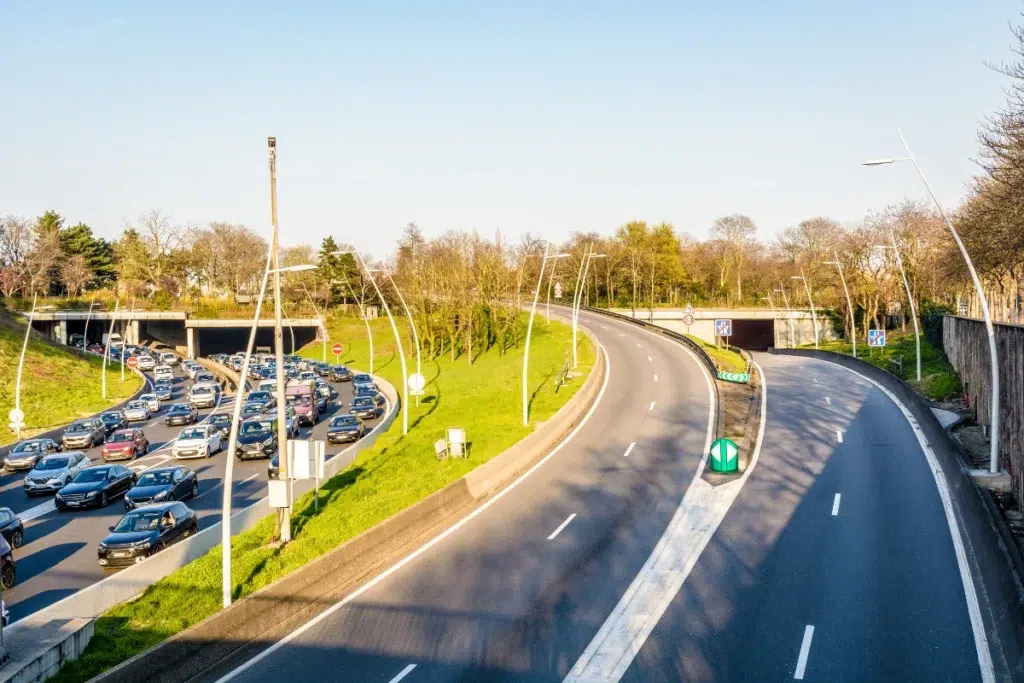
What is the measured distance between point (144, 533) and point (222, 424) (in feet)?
94.1

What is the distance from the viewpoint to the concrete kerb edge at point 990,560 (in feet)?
55.5

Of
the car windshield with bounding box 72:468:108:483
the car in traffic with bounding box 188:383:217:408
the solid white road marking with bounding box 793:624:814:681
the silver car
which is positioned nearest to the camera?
the solid white road marking with bounding box 793:624:814:681

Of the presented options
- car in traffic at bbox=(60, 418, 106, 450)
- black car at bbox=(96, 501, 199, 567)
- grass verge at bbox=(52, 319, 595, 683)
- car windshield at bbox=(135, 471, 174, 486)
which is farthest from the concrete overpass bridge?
black car at bbox=(96, 501, 199, 567)

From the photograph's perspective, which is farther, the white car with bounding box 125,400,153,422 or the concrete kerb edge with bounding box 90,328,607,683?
the white car with bounding box 125,400,153,422

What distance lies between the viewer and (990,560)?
20750mm

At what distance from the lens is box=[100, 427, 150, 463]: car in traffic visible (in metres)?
45.2

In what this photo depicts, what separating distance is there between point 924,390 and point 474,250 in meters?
53.3

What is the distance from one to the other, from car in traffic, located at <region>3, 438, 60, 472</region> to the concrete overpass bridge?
49833 mm

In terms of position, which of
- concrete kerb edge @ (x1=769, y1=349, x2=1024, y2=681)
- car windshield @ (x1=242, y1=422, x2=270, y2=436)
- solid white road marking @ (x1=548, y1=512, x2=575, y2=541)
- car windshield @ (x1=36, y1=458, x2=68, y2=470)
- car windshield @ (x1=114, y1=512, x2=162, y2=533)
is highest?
concrete kerb edge @ (x1=769, y1=349, x2=1024, y2=681)

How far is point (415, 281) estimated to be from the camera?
3711 inches

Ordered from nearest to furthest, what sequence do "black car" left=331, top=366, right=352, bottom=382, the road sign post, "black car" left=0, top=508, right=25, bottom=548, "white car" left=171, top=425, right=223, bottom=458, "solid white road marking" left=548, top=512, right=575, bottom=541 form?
"solid white road marking" left=548, top=512, right=575, bottom=541 < "black car" left=0, top=508, right=25, bottom=548 < the road sign post < "white car" left=171, top=425, right=223, bottom=458 < "black car" left=331, top=366, right=352, bottom=382

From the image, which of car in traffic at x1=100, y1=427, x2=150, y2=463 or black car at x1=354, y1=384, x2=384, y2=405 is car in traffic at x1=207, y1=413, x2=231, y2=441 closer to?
car in traffic at x1=100, y1=427, x2=150, y2=463

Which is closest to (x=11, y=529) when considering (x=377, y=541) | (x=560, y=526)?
(x=377, y=541)

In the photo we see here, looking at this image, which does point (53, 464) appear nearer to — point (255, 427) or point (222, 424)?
point (255, 427)
